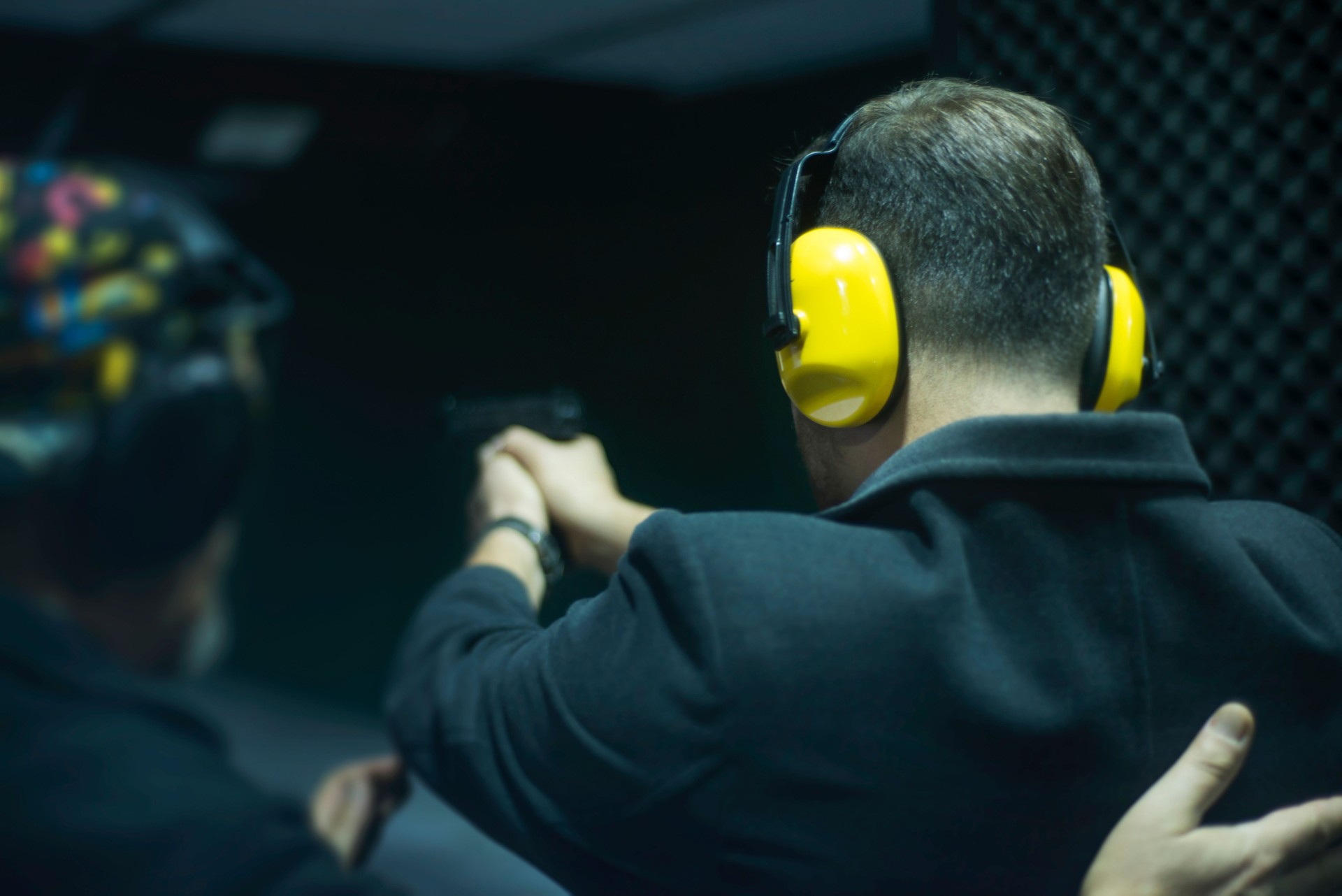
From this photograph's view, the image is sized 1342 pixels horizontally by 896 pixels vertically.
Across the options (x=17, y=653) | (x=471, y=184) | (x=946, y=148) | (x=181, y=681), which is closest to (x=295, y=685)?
(x=181, y=681)

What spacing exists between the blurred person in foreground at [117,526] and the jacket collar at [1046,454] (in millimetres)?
606

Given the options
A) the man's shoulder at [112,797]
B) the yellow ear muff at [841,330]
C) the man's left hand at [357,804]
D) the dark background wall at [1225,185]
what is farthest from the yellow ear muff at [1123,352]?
the man's shoulder at [112,797]

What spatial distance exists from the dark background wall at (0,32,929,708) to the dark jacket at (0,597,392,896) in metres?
0.10

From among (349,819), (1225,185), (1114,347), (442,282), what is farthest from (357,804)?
(1225,185)

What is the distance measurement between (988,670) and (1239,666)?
Result: 0.68 feet

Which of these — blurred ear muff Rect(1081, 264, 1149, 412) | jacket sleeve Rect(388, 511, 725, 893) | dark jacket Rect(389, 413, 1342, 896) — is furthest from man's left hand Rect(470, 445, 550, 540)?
blurred ear muff Rect(1081, 264, 1149, 412)

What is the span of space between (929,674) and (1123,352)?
40 centimetres

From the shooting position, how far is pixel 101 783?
840mm

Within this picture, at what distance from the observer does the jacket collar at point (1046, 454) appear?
0.68 m

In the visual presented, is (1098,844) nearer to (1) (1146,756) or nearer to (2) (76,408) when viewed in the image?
(1) (1146,756)

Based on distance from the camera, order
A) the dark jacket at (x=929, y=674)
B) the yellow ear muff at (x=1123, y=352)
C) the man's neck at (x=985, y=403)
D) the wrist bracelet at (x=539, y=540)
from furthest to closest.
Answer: the wrist bracelet at (x=539, y=540)
the yellow ear muff at (x=1123, y=352)
the man's neck at (x=985, y=403)
the dark jacket at (x=929, y=674)

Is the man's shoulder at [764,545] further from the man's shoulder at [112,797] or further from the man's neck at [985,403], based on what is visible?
the man's shoulder at [112,797]

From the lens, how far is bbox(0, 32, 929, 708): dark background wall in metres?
0.93

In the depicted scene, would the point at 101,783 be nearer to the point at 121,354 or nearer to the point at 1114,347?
the point at 121,354
